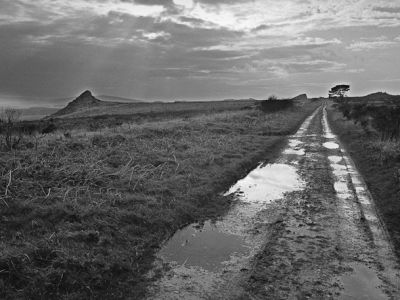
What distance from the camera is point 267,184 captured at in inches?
481

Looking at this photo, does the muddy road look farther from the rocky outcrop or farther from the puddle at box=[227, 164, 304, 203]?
the rocky outcrop

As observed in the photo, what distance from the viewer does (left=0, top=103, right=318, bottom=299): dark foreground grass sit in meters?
5.64

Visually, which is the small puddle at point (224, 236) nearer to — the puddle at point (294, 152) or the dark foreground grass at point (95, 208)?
the dark foreground grass at point (95, 208)

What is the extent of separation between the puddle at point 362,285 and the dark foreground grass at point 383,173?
1105mm

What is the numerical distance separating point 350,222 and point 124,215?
193 inches

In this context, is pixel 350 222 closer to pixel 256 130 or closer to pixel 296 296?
pixel 296 296

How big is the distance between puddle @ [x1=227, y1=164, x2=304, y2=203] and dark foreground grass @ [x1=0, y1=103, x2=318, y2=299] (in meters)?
0.51

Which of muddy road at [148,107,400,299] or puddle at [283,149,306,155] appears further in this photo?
puddle at [283,149,306,155]

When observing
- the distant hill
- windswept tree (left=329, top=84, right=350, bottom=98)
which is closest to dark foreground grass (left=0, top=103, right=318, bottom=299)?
the distant hill

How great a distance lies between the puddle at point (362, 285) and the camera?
537 cm

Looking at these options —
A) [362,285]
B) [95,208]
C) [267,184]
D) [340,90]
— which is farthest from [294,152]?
[340,90]

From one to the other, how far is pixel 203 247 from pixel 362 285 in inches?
110

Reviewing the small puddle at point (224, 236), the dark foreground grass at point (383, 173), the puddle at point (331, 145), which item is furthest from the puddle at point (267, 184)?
the puddle at point (331, 145)

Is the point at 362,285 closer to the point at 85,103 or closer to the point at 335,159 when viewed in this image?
the point at 335,159
